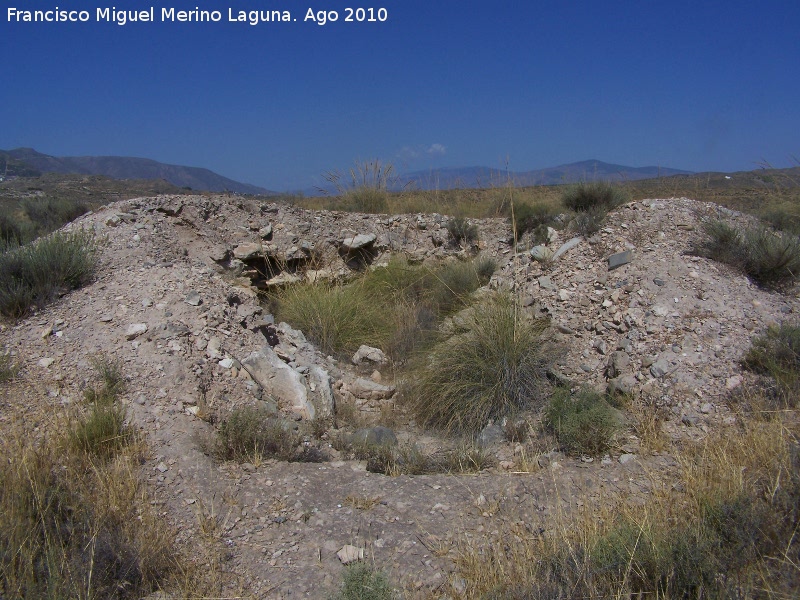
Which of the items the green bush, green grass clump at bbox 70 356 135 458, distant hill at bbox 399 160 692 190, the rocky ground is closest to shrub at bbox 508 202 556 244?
distant hill at bbox 399 160 692 190

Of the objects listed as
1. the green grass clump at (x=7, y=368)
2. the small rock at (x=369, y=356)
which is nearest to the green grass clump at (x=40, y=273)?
the green grass clump at (x=7, y=368)

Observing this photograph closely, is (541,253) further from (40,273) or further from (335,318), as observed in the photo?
(40,273)

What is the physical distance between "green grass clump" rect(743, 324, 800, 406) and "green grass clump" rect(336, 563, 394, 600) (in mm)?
3309

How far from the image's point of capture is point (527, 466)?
3.79 metres

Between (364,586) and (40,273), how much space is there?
459 cm

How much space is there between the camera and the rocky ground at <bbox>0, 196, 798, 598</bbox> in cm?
310

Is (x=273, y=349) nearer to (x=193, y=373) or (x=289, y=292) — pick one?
(x=193, y=373)

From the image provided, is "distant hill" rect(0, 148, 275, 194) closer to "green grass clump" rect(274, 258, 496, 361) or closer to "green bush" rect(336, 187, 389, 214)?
"green bush" rect(336, 187, 389, 214)

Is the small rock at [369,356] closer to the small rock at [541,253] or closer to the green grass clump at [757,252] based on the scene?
the small rock at [541,253]

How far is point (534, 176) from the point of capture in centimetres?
1118

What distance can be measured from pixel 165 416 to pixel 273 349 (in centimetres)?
168

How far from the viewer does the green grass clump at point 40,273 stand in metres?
5.10

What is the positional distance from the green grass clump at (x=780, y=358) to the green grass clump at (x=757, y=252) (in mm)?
1269

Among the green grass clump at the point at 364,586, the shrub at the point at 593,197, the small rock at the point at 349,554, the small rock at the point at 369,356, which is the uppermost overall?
the shrub at the point at 593,197
